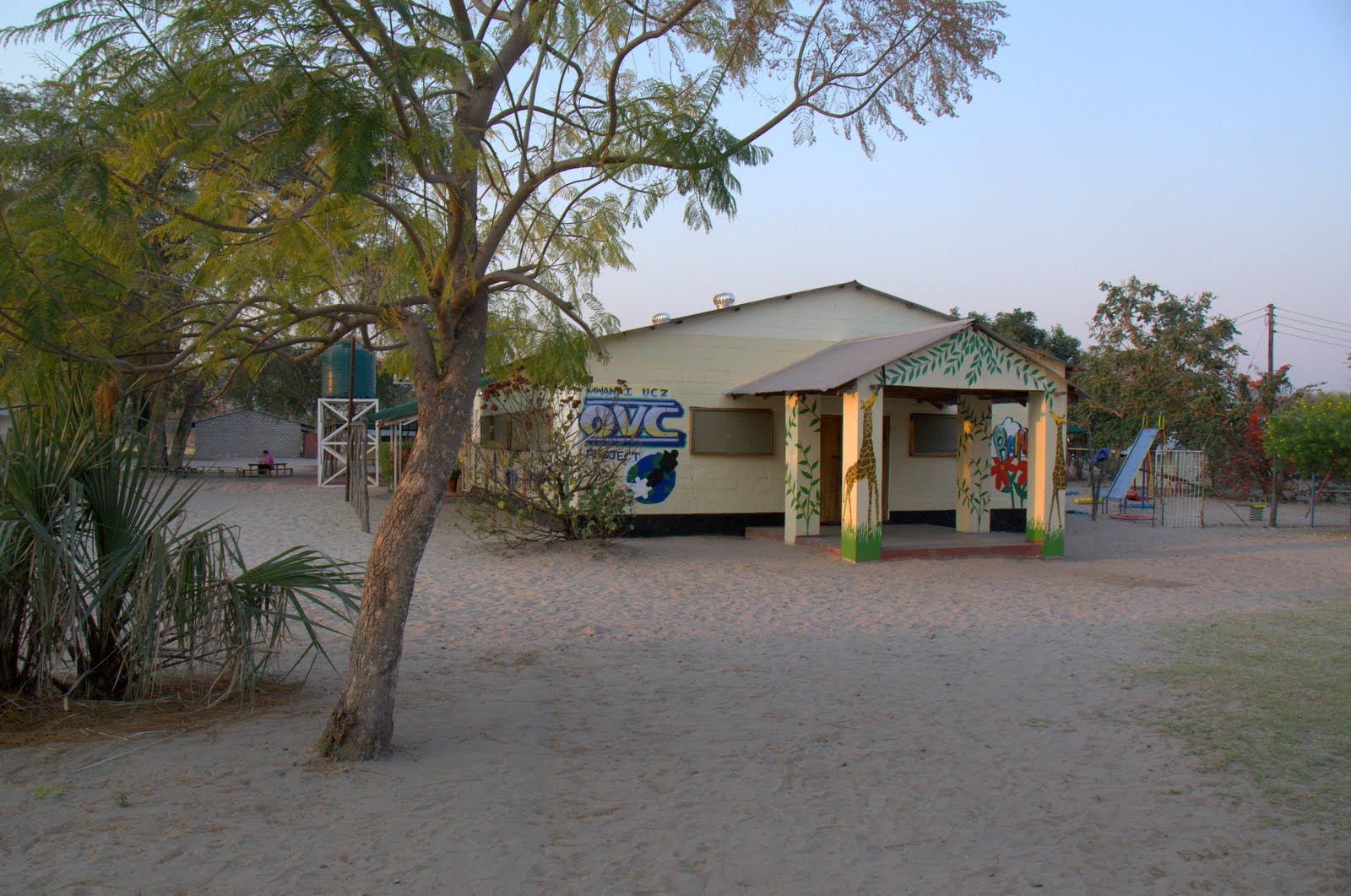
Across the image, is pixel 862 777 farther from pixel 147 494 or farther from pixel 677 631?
pixel 147 494

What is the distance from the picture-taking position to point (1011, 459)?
687 inches

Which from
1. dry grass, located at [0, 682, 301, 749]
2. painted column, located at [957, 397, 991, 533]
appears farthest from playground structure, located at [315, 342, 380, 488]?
dry grass, located at [0, 682, 301, 749]

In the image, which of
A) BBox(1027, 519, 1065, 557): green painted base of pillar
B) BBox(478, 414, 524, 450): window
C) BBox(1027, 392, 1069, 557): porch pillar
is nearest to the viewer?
BBox(1027, 392, 1069, 557): porch pillar

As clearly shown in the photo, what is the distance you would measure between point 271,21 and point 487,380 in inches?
369

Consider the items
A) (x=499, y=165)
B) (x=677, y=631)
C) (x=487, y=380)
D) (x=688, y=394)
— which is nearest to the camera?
(x=499, y=165)

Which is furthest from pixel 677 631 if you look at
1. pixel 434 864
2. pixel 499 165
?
→ pixel 434 864

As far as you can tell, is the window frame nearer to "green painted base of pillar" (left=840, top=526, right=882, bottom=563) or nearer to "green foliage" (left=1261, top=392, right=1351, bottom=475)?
"green painted base of pillar" (left=840, top=526, right=882, bottom=563)

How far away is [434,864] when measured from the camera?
3867 millimetres

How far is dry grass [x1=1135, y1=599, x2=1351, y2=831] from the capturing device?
200 inches

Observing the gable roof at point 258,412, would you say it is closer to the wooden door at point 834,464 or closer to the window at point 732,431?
the window at point 732,431

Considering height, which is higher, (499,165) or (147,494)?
(499,165)

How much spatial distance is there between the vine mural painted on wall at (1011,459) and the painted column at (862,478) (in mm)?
4976

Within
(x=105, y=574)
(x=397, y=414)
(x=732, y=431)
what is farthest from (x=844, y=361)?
(x=397, y=414)

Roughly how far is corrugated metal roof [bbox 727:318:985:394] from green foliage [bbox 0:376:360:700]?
8706mm
